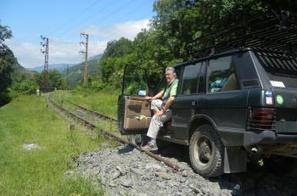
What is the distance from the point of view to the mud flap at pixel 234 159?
7.22 meters

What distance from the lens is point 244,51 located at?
7.11m

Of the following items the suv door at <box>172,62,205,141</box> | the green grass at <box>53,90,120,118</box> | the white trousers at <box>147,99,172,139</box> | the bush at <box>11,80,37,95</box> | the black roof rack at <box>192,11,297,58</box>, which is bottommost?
the bush at <box>11,80,37,95</box>

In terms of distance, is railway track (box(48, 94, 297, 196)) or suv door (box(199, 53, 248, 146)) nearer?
suv door (box(199, 53, 248, 146))

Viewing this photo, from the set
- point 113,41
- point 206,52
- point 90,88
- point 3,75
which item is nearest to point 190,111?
point 206,52

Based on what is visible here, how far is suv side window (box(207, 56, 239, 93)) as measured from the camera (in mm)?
7301

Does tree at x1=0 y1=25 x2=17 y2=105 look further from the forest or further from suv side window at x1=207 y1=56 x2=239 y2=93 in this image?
suv side window at x1=207 y1=56 x2=239 y2=93

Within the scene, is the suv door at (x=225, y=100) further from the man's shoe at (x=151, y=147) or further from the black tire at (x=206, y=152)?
the man's shoe at (x=151, y=147)

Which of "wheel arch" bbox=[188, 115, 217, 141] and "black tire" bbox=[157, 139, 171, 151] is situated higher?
"wheel arch" bbox=[188, 115, 217, 141]

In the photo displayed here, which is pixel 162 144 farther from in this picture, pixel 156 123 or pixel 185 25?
pixel 185 25

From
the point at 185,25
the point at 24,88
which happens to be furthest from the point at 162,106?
the point at 24,88

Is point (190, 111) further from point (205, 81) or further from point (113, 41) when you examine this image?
point (113, 41)

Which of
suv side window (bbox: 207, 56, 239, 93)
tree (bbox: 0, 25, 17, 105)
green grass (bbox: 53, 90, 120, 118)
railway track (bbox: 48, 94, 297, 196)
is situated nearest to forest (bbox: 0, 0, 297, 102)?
suv side window (bbox: 207, 56, 239, 93)

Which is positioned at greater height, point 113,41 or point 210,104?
point 113,41

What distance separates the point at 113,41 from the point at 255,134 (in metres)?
128
